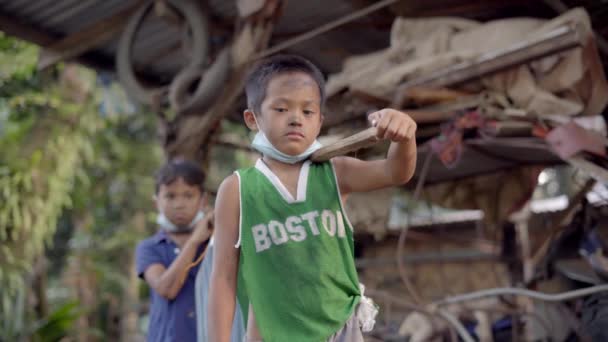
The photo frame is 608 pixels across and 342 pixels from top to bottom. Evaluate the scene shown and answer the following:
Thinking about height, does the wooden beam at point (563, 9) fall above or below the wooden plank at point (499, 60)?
above

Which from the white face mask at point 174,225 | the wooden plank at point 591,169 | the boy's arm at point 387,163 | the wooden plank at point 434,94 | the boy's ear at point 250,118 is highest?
the wooden plank at point 434,94

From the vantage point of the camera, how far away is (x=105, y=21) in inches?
174

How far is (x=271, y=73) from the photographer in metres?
1.36

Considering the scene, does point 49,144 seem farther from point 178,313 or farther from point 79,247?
point 178,313

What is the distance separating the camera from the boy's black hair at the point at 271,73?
136cm

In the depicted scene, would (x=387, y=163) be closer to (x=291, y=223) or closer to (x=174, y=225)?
(x=291, y=223)

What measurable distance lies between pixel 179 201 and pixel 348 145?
1.13m

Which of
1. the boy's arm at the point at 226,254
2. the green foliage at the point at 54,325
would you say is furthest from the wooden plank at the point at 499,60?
the green foliage at the point at 54,325

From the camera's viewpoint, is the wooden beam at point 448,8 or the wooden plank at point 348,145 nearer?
the wooden plank at point 348,145

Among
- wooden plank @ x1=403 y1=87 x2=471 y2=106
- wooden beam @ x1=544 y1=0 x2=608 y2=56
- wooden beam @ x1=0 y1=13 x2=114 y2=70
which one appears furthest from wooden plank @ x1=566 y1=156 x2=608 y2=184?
wooden beam @ x1=0 y1=13 x2=114 y2=70

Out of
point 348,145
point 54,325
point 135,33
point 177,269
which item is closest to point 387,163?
point 348,145

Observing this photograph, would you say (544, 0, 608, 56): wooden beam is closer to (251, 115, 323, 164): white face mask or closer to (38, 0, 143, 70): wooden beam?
(251, 115, 323, 164): white face mask

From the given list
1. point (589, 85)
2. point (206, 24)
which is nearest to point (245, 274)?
point (589, 85)

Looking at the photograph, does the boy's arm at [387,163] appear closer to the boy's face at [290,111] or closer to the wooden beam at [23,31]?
the boy's face at [290,111]
